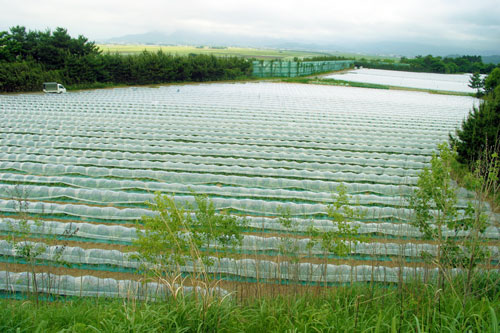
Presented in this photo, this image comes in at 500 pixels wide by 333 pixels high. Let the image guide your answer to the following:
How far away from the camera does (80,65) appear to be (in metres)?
20.5

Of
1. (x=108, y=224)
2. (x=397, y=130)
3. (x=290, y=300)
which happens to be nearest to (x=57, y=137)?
(x=108, y=224)

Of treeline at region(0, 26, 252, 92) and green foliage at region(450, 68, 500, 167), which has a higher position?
treeline at region(0, 26, 252, 92)

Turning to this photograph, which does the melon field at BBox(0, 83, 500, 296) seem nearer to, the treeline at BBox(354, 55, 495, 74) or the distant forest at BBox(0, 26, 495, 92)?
the distant forest at BBox(0, 26, 495, 92)

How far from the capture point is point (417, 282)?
348cm

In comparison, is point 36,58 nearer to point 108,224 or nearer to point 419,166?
point 108,224

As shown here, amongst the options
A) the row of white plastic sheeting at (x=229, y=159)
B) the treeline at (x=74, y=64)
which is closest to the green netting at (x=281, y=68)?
the treeline at (x=74, y=64)

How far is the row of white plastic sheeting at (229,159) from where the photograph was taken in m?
8.30

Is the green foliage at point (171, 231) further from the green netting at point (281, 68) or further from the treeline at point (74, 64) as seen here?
the green netting at point (281, 68)

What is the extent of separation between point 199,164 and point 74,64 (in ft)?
54.2

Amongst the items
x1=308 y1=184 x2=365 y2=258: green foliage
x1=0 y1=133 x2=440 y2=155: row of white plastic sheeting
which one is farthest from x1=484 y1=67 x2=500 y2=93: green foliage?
x1=308 y1=184 x2=365 y2=258: green foliage

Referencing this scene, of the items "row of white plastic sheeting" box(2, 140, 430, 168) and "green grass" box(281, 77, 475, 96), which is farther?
"green grass" box(281, 77, 475, 96)

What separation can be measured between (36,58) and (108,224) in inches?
784

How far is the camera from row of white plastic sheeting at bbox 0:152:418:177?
7914 mm

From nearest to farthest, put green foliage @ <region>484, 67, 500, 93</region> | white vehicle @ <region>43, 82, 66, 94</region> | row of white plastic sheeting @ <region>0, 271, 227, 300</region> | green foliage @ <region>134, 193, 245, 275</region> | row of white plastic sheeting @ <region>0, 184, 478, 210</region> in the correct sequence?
green foliage @ <region>134, 193, 245, 275</region>
row of white plastic sheeting @ <region>0, 271, 227, 300</region>
row of white plastic sheeting @ <region>0, 184, 478, 210</region>
white vehicle @ <region>43, 82, 66, 94</region>
green foliage @ <region>484, 67, 500, 93</region>
